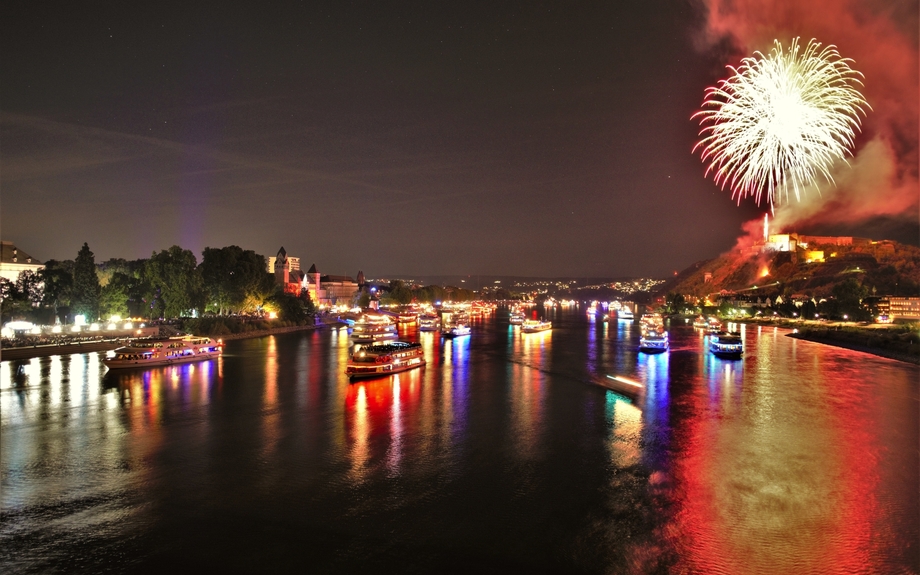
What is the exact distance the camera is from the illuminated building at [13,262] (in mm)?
68419

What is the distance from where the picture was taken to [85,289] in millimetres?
55875

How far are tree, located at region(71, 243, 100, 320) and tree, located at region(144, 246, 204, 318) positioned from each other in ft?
28.3

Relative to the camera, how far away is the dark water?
496 inches

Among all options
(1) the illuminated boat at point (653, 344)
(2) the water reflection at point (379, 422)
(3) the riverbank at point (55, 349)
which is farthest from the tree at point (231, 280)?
(1) the illuminated boat at point (653, 344)

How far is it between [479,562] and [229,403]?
20605 millimetres

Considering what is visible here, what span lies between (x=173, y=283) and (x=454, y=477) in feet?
190

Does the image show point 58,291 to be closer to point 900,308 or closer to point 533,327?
point 533,327

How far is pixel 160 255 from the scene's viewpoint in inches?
2689

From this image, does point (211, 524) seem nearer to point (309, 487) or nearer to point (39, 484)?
point (309, 487)

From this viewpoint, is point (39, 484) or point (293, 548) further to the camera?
point (39, 484)

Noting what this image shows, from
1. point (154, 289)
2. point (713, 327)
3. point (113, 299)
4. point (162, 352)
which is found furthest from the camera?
point (713, 327)

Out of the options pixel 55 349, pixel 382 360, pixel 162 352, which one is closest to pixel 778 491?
pixel 382 360

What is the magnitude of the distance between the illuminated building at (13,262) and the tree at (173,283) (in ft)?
50.2

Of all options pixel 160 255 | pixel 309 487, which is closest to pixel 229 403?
pixel 309 487
